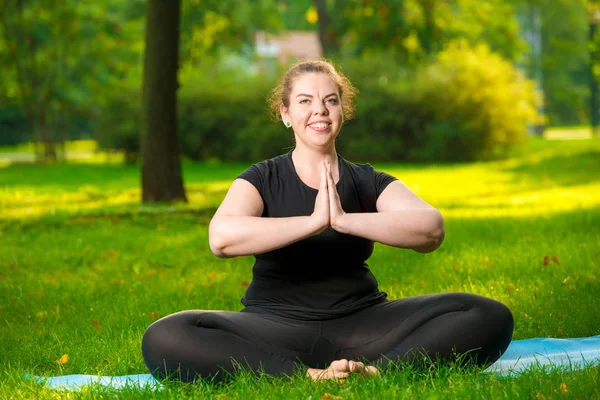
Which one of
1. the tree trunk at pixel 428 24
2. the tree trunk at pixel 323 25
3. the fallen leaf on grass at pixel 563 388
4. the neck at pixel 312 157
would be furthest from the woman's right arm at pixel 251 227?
the tree trunk at pixel 323 25

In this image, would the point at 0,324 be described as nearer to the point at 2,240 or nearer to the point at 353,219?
the point at 353,219

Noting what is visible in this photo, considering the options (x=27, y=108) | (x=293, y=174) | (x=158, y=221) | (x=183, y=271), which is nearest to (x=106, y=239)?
(x=158, y=221)

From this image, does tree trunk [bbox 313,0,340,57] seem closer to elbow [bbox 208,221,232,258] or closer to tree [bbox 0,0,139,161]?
tree [bbox 0,0,139,161]

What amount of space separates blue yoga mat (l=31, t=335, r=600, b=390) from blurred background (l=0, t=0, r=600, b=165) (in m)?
13.8

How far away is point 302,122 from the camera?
4.39 metres

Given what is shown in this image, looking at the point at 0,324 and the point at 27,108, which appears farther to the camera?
the point at 27,108

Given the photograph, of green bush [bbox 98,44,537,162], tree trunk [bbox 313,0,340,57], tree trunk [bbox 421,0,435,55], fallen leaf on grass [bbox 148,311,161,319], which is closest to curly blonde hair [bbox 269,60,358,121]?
fallen leaf on grass [bbox 148,311,161,319]

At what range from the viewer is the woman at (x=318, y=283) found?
13.4 feet

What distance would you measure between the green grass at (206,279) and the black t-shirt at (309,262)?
46 cm

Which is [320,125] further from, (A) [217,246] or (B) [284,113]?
(A) [217,246]

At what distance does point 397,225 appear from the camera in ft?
13.4

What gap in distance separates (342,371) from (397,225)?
2.26 ft

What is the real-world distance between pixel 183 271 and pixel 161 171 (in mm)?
4872

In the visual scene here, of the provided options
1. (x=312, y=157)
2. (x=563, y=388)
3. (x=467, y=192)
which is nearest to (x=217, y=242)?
(x=312, y=157)
